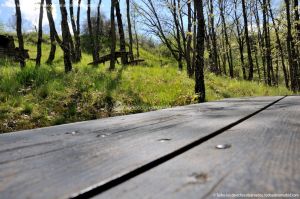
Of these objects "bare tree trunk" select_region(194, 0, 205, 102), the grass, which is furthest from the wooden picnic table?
"bare tree trunk" select_region(194, 0, 205, 102)

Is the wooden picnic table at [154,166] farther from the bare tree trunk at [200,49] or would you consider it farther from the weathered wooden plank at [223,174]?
the bare tree trunk at [200,49]

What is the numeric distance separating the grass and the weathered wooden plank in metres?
6.63

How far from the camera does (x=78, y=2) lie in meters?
28.0

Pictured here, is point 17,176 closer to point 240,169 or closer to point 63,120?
point 240,169

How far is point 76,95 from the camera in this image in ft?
30.5

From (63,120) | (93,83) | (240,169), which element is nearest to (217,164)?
(240,169)

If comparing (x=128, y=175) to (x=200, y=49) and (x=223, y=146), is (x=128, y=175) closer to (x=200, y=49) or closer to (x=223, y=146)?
(x=223, y=146)

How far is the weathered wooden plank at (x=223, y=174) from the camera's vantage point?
2.68 ft

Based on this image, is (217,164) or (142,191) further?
(217,164)

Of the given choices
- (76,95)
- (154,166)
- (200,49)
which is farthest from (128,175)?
(200,49)

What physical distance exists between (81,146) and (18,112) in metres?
6.85

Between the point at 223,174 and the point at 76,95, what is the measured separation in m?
8.63

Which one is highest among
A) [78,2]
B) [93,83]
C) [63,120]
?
[78,2]

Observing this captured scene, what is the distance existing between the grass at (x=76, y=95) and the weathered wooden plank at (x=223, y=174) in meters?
6.63
